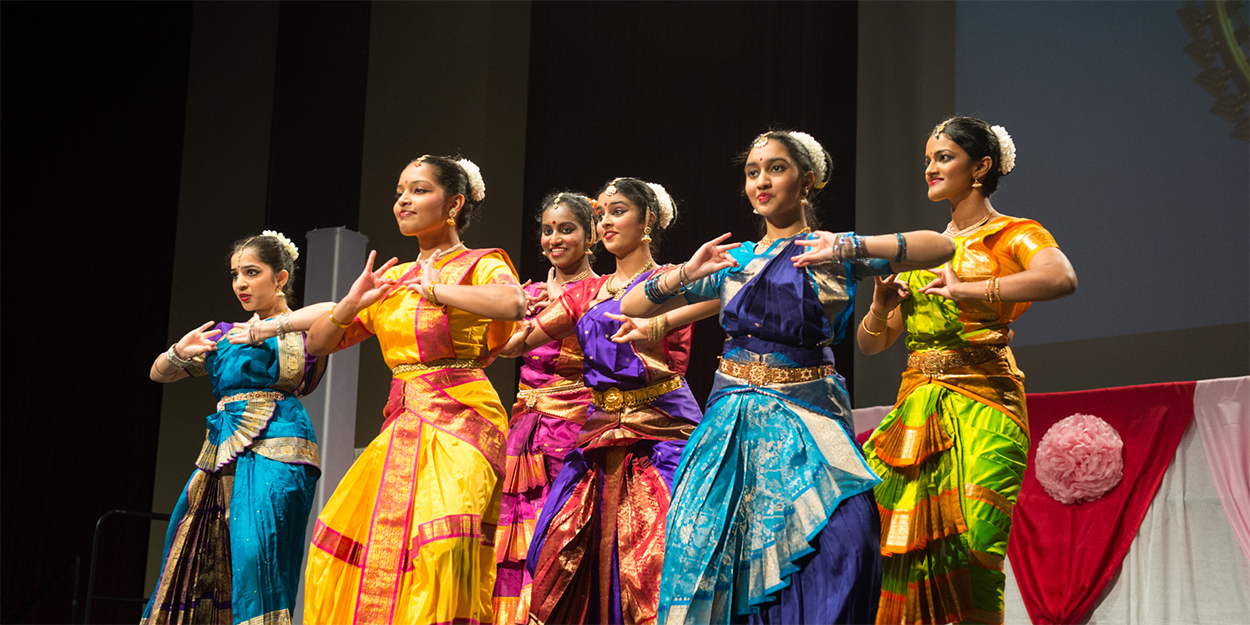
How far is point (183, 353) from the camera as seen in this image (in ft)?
12.1

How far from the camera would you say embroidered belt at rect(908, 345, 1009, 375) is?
277cm

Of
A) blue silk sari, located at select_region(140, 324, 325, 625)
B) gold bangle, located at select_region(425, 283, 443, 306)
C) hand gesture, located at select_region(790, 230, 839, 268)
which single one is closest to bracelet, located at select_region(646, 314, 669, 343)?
hand gesture, located at select_region(790, 230, 839, 268)

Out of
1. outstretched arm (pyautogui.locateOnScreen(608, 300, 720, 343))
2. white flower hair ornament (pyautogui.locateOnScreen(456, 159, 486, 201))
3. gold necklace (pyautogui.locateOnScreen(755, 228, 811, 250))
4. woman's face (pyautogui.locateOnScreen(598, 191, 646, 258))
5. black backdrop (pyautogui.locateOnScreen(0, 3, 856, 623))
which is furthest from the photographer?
black backdrop (pyautogui.locateOnScreen(0, 3, 856, 623))

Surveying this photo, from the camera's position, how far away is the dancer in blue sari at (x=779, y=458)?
2.18 meters

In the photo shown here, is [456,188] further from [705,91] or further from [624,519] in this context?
[705,91]

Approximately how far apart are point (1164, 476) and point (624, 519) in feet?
7.40

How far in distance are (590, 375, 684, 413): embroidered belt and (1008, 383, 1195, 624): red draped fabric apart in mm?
1969

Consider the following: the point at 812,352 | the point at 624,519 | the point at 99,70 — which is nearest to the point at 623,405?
the point at 624,519

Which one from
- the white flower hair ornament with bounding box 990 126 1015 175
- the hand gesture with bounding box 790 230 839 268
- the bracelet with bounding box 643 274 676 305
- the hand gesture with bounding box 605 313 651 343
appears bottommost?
the hand gesture with bounding box 605 313 651 343

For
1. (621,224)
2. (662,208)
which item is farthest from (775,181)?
(662,208)

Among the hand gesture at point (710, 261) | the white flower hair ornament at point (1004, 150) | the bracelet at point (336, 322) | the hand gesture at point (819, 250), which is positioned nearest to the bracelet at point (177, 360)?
Answer: the bracelet at point (336, 322)

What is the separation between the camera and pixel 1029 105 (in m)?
4.89

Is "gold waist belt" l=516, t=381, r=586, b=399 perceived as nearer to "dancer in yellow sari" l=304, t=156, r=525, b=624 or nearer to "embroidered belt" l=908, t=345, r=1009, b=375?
"dancer in yellow sari" l=304, t=156, r=525, b=624

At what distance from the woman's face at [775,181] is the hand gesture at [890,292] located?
384 mm
